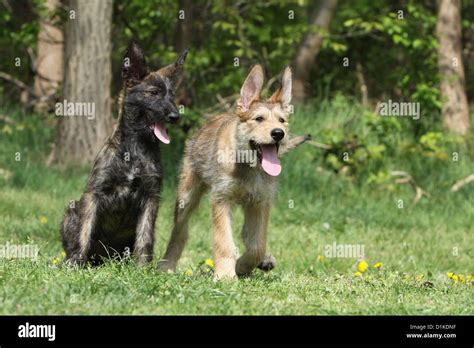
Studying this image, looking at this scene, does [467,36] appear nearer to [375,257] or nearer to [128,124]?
[375,257]

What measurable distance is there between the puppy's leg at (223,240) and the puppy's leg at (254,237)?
0.24m

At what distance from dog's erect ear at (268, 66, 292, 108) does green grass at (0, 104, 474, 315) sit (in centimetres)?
→ 157

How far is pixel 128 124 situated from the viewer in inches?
321

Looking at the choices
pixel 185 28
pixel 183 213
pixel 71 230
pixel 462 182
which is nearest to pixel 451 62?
pixel 462 182

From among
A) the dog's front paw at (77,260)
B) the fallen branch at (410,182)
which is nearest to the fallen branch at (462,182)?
the fallen branch at (410,182)

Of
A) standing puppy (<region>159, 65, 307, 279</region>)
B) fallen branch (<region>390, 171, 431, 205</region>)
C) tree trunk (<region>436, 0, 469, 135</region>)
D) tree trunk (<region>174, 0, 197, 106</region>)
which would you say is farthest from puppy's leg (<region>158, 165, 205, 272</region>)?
tree trunk (<region>436, 0, 469, 135</region>)

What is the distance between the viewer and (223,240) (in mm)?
7902

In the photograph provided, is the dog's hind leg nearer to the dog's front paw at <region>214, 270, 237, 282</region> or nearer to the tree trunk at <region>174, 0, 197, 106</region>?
the dog's front paw at <region>214, 270, 237, 282</region>

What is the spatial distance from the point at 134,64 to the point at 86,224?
5.00 ft

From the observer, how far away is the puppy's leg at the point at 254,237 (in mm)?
8125

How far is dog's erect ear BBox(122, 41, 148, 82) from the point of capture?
8.18 m
